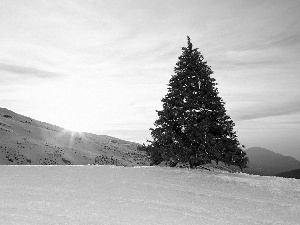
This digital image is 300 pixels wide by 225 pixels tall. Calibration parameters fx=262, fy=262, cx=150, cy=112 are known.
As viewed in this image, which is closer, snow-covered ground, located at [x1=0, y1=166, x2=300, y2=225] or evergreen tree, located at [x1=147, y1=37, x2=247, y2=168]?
snow-covered ground, located at [x1=0, y1=166, x2=300, y2=225]

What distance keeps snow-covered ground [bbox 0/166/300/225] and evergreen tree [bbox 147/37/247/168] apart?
5115mm

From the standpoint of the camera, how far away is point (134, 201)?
575 cm

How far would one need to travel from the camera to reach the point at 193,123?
46.0 ft

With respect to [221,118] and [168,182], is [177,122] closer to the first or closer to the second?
[221,118]

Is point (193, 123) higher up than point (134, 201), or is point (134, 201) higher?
point (193, 123)

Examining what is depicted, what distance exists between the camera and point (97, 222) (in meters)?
4.38

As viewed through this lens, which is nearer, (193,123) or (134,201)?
(134,201)

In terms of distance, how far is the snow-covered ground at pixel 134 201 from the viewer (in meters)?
4.69

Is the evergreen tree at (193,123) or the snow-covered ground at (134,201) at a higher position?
the evergreen tree at (193,123)

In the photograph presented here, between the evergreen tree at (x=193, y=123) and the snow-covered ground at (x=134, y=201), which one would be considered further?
the evergreen tree at (x=193, y=123)

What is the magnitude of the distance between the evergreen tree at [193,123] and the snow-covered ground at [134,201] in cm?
511

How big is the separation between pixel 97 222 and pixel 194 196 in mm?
2955

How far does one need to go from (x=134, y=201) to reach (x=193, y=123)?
28.8 ft

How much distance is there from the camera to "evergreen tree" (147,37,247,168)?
1358 cm
